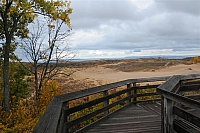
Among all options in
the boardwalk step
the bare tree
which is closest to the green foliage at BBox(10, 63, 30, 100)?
the bare tree

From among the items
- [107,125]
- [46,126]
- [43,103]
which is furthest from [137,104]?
[43,103]

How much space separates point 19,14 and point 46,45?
13.3ft

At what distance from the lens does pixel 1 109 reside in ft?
40.5

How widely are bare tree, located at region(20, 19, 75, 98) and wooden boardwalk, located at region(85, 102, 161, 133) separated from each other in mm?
10148

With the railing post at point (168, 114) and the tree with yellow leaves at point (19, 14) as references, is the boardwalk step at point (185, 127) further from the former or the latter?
the tree with yellow leaves at point (19, 14)

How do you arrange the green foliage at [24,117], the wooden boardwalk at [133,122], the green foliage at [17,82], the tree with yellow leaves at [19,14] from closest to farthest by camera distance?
the wooden boardwalk at [133,122]
the green foliage at [24,117]
the tree with yellow leaves at [19,14]
the green foliage at [17,82]

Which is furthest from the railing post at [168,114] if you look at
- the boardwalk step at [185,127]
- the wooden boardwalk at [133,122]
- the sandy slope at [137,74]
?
the sandy slope at [137,74]

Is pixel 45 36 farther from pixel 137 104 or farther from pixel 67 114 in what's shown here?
pixel 67 114

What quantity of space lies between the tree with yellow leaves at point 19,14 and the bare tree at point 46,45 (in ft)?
2.94

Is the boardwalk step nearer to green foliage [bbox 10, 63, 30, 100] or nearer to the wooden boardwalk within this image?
the wooden boardwalk

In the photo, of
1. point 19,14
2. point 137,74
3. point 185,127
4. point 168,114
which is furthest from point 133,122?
point 137,74

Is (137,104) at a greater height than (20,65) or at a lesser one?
lesser

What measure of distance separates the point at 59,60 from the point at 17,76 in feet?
11.0

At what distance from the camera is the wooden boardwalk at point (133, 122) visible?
4465mm
